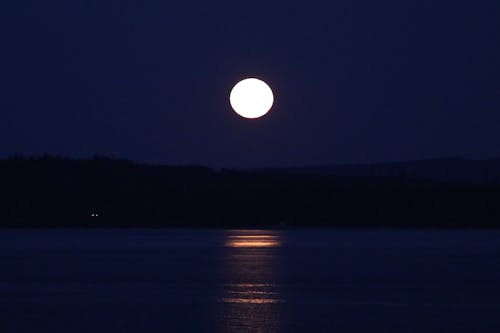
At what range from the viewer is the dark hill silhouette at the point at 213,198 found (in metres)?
55.9

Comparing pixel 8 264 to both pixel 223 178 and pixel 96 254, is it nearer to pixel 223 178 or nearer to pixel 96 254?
pixel 96 254

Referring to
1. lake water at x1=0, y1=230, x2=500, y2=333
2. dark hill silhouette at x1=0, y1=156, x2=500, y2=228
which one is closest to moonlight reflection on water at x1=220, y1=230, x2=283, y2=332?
lake water at x1=0, y1=230, x2=500, y2=333

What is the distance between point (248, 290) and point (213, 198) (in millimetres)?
47984

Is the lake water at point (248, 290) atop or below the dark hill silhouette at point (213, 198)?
below

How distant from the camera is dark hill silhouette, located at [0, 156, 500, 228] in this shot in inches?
2200

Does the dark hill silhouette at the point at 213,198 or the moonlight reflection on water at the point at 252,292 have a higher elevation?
the dark hill silhouette at the point at 213,198

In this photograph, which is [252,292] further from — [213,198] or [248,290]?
[213,198]

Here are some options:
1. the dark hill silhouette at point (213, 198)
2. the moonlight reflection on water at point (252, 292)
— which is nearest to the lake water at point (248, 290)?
the moonlight reflection on water at point (252, 292)

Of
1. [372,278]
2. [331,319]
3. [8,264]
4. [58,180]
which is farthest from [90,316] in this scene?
[58,180]

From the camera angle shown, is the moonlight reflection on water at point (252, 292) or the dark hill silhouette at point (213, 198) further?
the dark hill silhouette at point (213, 198)

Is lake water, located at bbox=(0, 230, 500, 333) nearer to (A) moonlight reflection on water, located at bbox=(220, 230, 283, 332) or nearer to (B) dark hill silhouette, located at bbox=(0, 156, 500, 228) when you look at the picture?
(A) moonlight reflection on water, located at bbox=(220, 230, 283, 332)

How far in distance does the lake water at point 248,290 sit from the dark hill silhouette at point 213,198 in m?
28.9

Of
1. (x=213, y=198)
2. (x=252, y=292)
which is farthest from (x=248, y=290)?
(x=213, y=198)

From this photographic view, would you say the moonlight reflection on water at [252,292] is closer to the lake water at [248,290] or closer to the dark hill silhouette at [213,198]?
the lake water at [248,290]
